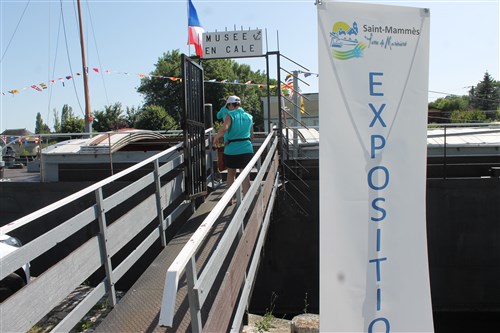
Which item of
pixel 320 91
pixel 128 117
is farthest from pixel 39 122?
pixel 320 91

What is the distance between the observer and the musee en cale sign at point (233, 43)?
7.14 metres

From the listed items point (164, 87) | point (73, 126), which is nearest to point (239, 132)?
point (73, 126)

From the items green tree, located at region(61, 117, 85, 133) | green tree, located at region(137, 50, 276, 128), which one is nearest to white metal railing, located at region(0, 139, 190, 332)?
green tree, located at region(61, 117, 85, 133)

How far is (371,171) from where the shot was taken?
3.11 metres

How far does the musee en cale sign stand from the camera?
7.14 meters

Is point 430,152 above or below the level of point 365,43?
below

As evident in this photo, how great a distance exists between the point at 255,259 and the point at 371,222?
201cm

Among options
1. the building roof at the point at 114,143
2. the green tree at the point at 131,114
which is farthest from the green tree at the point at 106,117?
the building roof at the point at 114,143

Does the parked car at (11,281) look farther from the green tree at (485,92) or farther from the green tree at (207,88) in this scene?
the green tree at (485,92)

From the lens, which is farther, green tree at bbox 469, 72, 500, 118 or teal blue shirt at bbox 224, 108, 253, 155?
green tree at bbox 469, 72, 500, 118

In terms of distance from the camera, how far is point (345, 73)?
3.10 metres

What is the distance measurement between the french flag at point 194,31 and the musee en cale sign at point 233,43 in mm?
122

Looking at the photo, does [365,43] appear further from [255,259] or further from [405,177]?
[255,259]

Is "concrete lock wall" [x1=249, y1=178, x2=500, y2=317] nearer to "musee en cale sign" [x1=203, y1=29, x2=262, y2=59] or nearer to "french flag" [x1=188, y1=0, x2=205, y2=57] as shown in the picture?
"musee en cale sign" [x1=203, y1=29, x2=262, y2=59]
